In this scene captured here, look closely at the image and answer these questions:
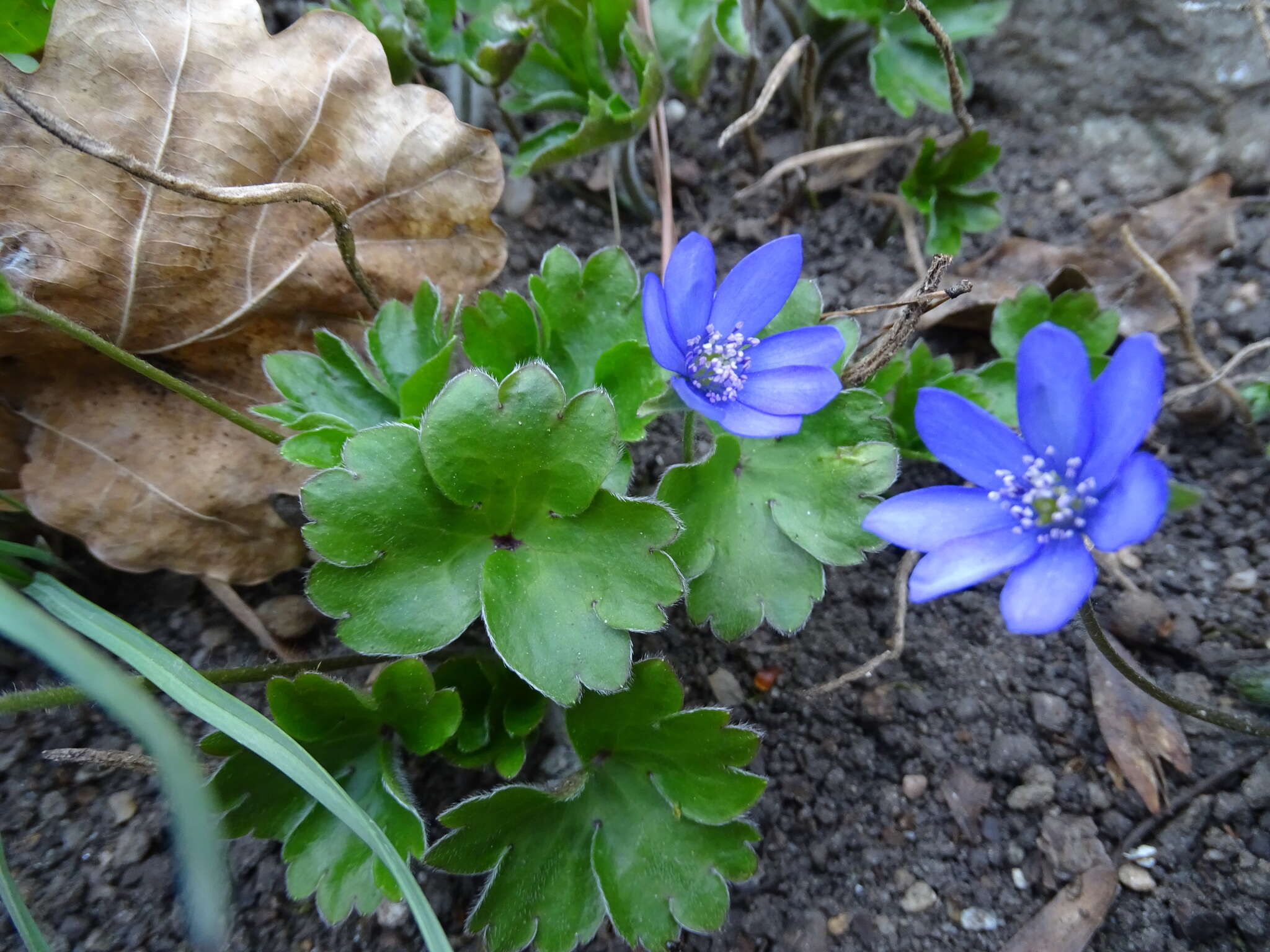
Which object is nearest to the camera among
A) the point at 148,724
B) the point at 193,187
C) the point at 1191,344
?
the point at 148,724

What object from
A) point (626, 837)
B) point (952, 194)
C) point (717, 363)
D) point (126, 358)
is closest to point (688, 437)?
point (717, 363)

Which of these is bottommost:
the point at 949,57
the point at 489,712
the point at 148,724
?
the point at 489,712

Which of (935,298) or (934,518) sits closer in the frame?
(934,518)

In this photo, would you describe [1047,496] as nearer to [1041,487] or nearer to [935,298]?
[1041,487]

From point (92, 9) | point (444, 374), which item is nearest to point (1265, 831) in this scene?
point (444, 374)

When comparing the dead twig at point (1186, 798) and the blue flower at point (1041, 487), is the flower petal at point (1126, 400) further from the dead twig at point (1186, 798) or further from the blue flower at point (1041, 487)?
the dead twig at point (1186, 798)

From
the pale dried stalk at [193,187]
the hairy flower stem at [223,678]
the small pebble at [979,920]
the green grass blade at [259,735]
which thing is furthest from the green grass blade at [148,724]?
the small pebble at [979,920]

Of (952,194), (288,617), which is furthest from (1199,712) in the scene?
(288,617)

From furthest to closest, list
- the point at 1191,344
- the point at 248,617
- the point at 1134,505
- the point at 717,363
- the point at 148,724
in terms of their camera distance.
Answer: the point at 1191,344
the point at 248,617
the point at 717,363
the point at 1134,505
the point at 148,724

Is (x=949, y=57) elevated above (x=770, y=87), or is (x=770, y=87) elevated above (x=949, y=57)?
(x=949, y=57)
